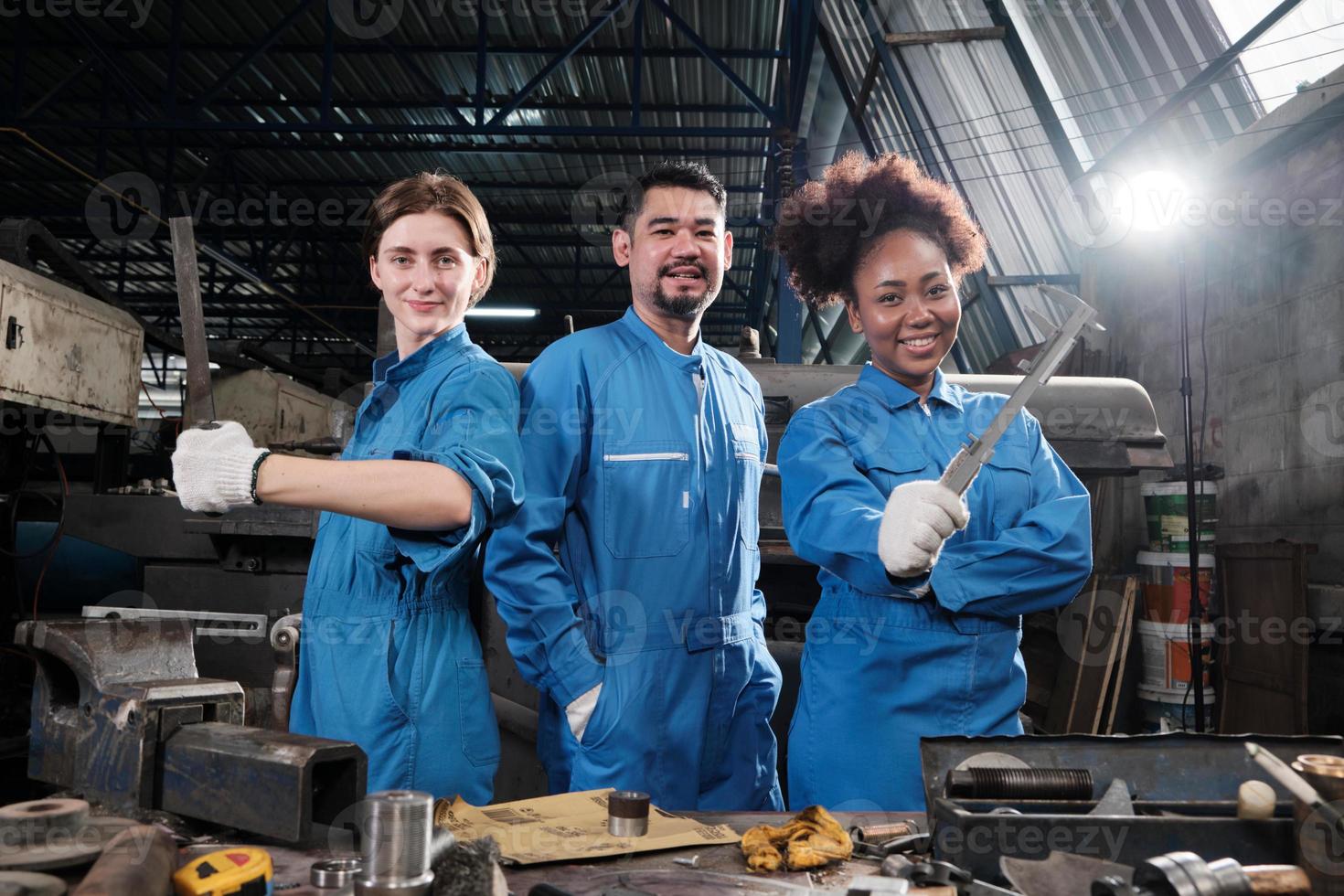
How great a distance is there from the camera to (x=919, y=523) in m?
1.35

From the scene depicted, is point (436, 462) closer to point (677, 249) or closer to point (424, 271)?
point (424, 271)

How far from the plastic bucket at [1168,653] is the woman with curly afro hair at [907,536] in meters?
2.28

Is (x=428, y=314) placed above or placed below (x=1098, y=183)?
below

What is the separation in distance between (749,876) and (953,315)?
1.03m

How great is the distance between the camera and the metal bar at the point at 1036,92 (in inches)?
175

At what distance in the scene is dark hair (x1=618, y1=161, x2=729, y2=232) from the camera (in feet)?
6.02

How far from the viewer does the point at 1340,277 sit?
10.6ft

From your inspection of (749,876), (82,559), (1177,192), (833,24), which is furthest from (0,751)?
(833,24)

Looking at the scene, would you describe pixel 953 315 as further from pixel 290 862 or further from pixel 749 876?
pixel 290 862

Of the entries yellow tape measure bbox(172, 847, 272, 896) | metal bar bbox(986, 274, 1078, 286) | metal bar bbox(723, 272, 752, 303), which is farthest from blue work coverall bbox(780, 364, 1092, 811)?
metal bar bbox(723, 272, 752, 303)

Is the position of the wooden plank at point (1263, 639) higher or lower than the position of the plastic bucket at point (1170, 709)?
higher

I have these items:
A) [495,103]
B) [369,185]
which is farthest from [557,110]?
[369,185]

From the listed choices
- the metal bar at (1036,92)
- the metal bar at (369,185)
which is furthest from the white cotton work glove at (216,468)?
the metal bar at (369,185)

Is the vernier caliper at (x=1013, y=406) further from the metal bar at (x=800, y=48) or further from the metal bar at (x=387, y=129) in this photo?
the metal bar at (x=387, y=129)
